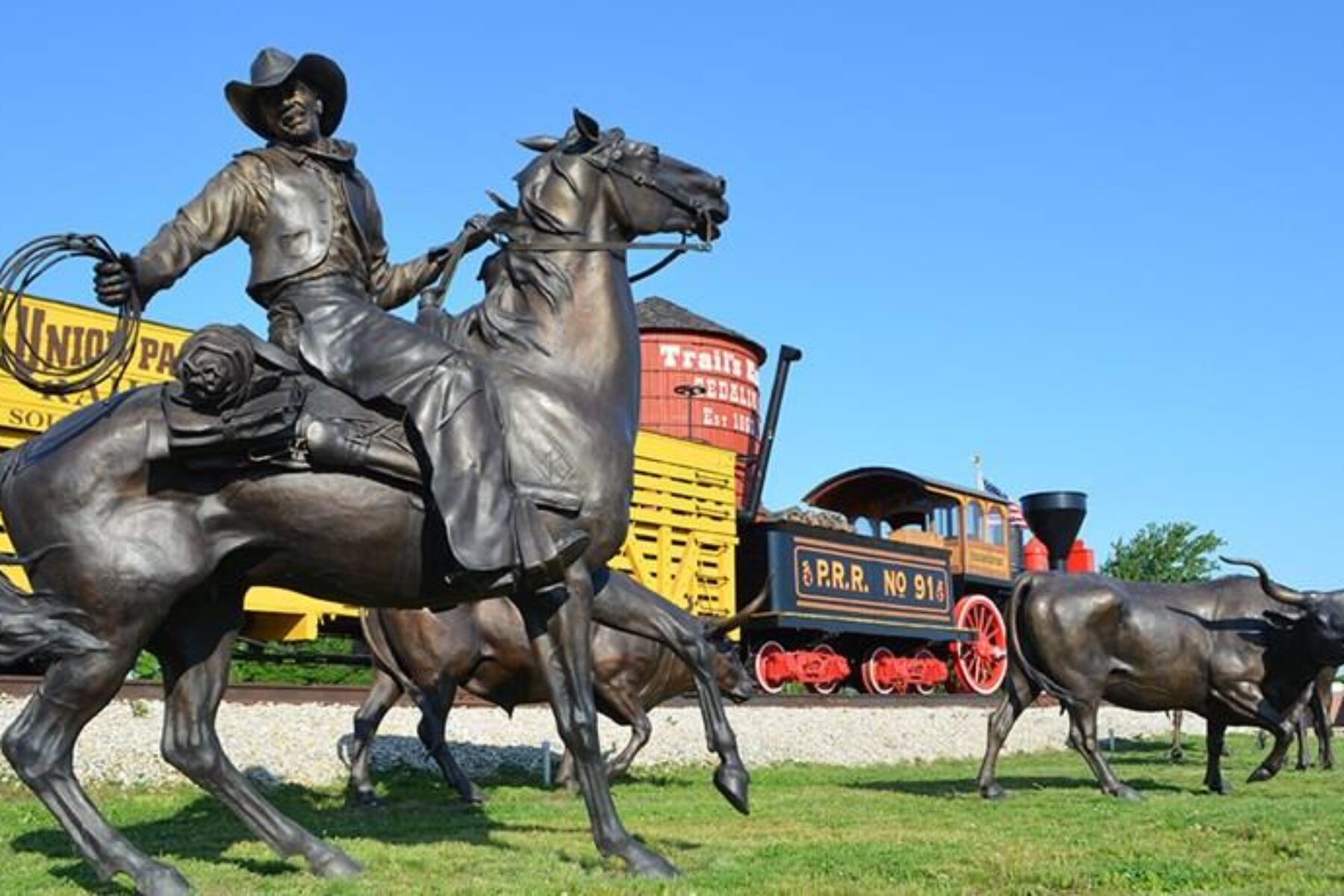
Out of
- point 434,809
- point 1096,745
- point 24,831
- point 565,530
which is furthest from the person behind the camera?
point 1096,745

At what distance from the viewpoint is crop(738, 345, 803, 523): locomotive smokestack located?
26766mm

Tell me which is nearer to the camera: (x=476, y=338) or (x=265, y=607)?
(x=476, y=338)

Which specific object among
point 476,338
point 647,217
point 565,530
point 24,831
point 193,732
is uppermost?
point 647,217

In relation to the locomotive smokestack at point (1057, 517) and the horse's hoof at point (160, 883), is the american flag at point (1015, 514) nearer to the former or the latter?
the locomotive smokestack at point (1057, 517)

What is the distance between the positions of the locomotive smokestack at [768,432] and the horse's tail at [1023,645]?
14372 millimetres

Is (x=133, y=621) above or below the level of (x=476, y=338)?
below

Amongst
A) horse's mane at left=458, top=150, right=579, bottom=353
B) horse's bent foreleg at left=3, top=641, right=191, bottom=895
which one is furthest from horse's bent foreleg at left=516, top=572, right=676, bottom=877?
horse's bent foreleg at left=3, top=641, right=191, bottom=895

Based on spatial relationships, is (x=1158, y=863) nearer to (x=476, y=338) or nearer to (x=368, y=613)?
(x=476, y=338)

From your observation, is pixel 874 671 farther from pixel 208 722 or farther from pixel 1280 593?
pixel 208 722

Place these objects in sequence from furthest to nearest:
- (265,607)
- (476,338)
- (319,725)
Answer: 1. (265,607)
2. (319,725)
3. (476,338)

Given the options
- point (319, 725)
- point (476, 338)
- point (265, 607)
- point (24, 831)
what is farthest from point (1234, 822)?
point (265, 607)

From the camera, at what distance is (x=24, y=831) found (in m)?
7.77

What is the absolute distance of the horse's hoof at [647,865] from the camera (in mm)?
5840

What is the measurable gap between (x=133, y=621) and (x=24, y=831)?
296 cm
